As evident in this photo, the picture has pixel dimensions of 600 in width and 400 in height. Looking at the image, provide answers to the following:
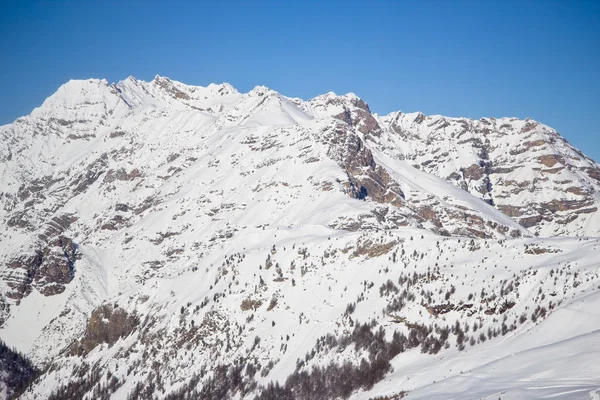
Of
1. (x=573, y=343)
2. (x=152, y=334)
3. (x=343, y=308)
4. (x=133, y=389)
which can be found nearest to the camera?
(x=573, y=343)

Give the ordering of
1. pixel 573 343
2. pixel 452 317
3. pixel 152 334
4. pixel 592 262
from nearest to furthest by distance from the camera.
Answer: pixel 573 343 → pixel 592 262 → pixel 452 317 → pixel 152 334

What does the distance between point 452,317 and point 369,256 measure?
4157 cm

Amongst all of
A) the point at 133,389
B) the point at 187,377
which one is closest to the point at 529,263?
the point at 187,377

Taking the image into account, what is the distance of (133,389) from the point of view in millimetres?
145375

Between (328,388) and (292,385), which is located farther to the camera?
(292,385)

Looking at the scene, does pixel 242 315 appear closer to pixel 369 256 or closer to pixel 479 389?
pixel 369 256

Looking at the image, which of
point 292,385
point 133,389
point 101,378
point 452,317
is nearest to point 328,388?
point 292,385

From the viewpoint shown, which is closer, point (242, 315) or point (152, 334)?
point (242, 315)

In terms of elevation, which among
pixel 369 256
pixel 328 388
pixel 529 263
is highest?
pixel 369 256

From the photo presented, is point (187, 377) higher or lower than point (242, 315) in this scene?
lower

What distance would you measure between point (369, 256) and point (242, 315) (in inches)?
1296

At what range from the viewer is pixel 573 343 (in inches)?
2240

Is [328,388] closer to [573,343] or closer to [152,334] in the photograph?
[573,343]

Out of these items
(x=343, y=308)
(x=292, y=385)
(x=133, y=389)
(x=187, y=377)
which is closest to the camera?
(x=292, y=385)
